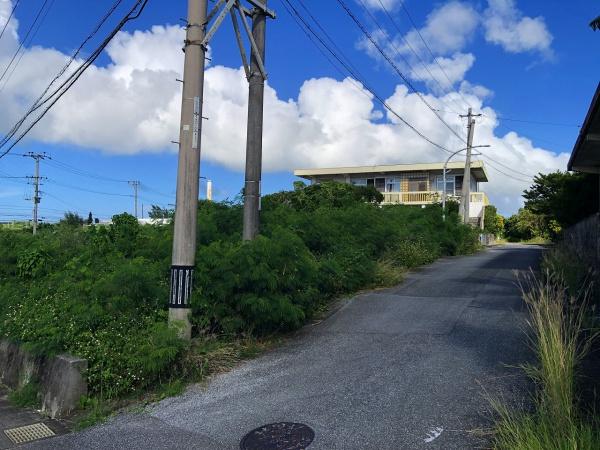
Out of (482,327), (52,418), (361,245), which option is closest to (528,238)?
(361,245)

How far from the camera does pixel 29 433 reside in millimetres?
5270

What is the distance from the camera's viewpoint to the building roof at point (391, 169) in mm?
42250

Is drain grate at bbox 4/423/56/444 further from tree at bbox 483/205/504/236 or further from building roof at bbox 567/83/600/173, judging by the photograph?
tree at bbox 483/205/504/236

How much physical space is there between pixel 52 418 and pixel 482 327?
5.82 m

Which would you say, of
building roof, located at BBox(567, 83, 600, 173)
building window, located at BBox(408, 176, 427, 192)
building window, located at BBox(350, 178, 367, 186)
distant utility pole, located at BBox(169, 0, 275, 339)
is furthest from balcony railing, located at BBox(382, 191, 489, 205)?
distant utility pole, located at BBox(169, 0, 275, 339)

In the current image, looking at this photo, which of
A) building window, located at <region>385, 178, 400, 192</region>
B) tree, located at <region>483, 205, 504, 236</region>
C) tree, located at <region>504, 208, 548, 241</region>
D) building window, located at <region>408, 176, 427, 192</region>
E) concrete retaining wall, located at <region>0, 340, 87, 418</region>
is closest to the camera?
concrete retaining wall, located at <region>0, 340, 87, 418</region>

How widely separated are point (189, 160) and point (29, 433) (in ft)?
11.9

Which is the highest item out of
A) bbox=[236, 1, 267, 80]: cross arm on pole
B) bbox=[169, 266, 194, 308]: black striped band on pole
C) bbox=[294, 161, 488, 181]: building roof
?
bbox=[294, 161, 488, 181]: building roof

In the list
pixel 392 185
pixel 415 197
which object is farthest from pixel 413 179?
pixel 415 197

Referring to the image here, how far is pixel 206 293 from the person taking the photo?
6812mm

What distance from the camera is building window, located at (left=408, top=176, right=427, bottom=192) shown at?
4400 centimetres

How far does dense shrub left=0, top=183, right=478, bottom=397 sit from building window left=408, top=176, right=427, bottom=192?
3422 cm

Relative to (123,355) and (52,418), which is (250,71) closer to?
(123,355)

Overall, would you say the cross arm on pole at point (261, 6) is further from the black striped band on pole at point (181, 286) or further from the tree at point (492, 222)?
the tree at point (492, 222)
